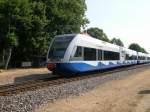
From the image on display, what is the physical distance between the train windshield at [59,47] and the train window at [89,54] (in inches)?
82.6

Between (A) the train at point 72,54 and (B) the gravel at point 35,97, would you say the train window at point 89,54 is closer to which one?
(A) the train at point 72,54

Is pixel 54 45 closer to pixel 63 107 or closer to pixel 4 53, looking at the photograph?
pixel 63 107

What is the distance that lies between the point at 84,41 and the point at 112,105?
13267 mm

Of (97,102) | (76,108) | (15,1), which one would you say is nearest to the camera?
(76,108)

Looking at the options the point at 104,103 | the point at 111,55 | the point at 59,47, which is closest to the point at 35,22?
the point at 111,55

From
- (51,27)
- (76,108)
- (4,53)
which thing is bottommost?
(76,108)

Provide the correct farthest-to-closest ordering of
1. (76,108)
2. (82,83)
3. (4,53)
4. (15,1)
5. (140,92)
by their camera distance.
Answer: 1. (4,53)
2. (15,1)
3. (82,83)
4. (140,92)
5. (76,108)

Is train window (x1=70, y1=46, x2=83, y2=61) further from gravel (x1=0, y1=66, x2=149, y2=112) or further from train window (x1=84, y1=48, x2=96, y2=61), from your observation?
gravel (x1=0, y1=66, x2=149, y2=112)

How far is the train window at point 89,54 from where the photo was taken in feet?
87.6

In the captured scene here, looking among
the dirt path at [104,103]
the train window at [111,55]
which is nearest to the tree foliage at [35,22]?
the train window at [111,55]

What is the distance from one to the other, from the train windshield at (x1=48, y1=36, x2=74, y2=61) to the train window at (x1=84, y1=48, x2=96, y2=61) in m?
2.10

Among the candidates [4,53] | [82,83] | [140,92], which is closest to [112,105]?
[140,92]

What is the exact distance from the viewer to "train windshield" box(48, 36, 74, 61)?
81.4 feet

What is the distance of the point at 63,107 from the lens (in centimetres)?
1355
